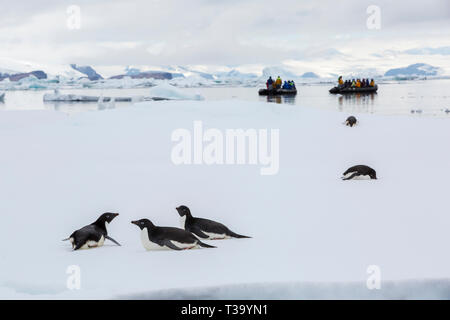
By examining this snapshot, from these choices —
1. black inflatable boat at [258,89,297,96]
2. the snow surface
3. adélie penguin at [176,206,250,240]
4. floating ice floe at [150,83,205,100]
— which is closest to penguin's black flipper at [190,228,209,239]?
adélie penguin at [176,206,250,240]

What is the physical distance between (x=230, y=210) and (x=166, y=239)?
57.3 inches

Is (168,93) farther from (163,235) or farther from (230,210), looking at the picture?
(163,235)

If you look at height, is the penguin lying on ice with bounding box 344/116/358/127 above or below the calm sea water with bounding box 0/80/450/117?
below

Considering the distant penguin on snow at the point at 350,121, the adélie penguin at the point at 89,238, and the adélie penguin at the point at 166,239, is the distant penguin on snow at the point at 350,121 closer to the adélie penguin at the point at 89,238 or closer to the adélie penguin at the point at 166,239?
the adélie penguin at the point at 166,239

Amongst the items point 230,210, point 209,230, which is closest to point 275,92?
point 230,210

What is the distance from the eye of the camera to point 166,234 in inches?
170

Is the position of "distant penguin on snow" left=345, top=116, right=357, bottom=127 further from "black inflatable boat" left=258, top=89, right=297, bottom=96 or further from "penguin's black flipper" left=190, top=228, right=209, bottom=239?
"black inflatable boat" left=258, top=89, right=297, bottom=96

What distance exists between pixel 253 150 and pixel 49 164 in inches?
128

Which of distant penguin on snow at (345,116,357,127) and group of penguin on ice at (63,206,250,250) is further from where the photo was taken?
distant penguin on snow at (345,116,357,127)

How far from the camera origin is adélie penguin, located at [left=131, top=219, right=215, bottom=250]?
14.0 feet

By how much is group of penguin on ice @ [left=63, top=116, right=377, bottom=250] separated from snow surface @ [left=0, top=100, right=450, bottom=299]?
82 millimetres

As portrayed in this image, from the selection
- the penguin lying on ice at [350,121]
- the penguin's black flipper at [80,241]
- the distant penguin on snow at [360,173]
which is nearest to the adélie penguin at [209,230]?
the penguin's black flipper at [80,241]

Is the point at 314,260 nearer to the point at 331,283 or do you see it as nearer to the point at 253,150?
the point at 331,283
